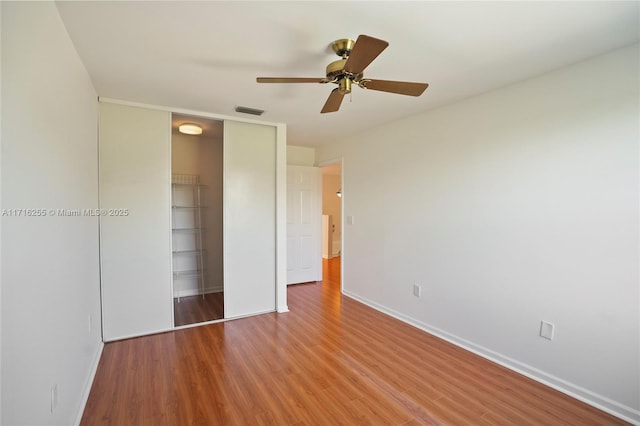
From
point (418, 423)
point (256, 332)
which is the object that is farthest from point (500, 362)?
point (256, 332)

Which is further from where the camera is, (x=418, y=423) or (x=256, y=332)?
(x=256, y=332)

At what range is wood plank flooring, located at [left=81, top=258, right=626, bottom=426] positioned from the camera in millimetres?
1886

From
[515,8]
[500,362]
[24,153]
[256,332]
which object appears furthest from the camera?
[256,332]

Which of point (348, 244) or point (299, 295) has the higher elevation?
point (348, 244)

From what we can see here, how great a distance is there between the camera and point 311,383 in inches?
87.4

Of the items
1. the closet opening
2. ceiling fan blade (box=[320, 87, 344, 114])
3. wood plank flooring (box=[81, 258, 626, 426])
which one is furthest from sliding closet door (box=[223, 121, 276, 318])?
ceiling fan blade (box=[320, 87, 344, 114])

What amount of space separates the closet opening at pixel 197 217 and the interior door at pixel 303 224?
1.16 m

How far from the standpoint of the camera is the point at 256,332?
309 centimetres

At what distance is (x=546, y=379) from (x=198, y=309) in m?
3.69

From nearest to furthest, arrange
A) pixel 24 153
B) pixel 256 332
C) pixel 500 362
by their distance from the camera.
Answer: pixel 24 153 → pixel 500 362 → pixel 256 332

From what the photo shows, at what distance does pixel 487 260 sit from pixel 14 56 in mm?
3263

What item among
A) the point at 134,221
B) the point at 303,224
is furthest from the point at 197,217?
the point at 303,224

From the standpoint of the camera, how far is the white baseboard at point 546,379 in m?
1.89

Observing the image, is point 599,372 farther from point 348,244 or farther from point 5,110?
point 5,110
